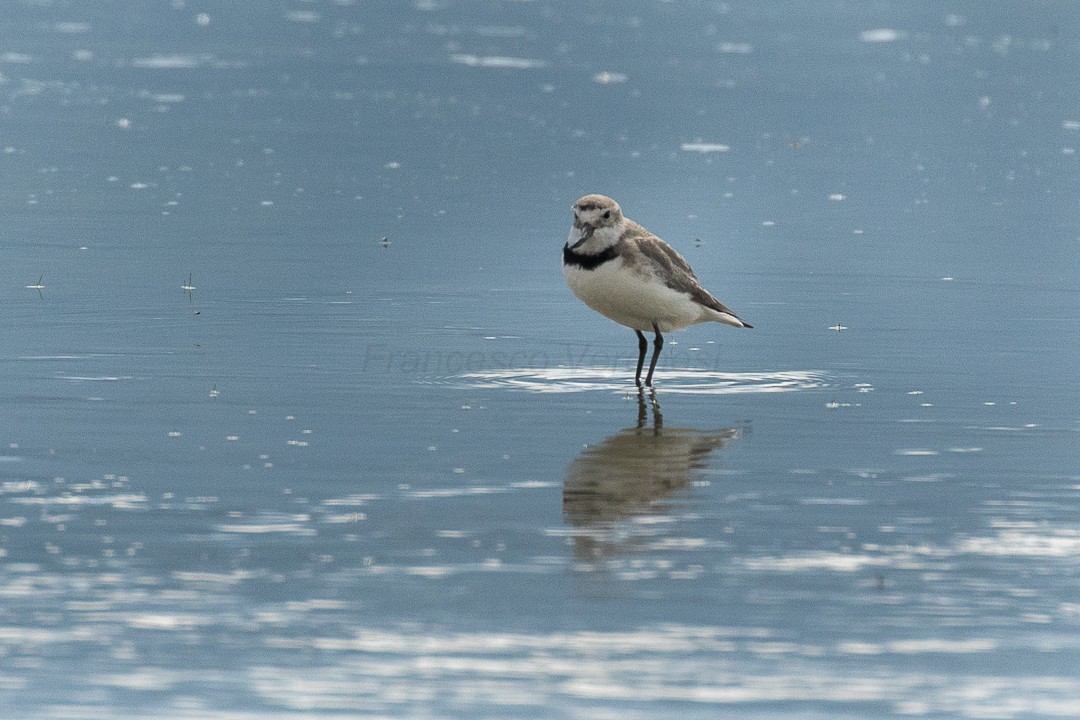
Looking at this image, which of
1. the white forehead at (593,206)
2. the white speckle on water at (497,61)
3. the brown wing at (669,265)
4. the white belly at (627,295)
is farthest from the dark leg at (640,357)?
the white speckle on water at (497,61)

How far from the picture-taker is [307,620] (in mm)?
7004

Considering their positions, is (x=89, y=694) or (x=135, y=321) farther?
(x=135, y=321)

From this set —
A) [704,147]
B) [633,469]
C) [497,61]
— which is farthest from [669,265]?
[497,61]

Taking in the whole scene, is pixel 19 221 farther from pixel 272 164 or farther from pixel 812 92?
pixel 812 92

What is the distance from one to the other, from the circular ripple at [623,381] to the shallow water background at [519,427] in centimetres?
4

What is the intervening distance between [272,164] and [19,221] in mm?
5023

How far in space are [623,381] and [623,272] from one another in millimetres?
667

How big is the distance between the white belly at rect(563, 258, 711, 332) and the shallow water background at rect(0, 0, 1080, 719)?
15.9 inches

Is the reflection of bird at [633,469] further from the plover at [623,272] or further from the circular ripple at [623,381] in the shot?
the plover at [623,272]

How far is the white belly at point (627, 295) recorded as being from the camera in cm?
1198

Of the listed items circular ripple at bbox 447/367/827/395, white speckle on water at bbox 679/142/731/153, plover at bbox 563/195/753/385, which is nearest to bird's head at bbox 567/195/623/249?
plover at bbox 563/195/753/385

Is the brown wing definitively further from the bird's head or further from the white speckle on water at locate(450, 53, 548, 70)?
the white speckle on water at locate(450, 53, 548, 70)

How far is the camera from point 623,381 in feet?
39.9

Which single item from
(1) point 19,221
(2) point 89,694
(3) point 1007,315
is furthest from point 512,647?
(1) point 19,221
